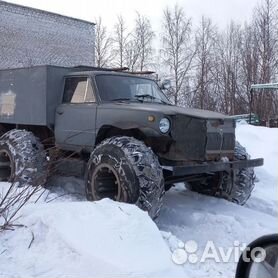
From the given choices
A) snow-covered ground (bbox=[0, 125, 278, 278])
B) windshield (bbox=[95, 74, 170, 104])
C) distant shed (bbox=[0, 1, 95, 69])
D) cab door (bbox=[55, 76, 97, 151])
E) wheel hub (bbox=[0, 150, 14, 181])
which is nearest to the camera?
snow-covered ground (bbox=[0, 125, 278, 278])

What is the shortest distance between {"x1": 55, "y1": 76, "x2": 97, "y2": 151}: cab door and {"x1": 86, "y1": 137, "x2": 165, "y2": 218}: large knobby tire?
0.92m

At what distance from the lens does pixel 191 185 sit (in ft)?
27.0

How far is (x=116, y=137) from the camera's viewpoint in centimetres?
656

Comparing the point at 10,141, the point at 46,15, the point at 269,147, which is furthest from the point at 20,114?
the point at 46,15

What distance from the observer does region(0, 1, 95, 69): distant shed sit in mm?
30797

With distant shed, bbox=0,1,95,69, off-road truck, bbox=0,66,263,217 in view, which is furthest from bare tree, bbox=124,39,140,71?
off-road truck, bbox=0,66,263,217

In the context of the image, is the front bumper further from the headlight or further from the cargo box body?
the cargo box body

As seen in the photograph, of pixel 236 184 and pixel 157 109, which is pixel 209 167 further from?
pixel 236 184

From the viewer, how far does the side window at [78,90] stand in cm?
761

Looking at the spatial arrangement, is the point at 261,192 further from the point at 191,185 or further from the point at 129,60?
the point at 129,60

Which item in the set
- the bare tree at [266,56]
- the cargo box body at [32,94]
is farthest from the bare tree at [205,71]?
the cargo box body at [32,94]

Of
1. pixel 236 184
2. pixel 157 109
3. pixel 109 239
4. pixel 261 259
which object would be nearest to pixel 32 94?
pixel 157 109

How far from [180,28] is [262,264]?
36498 millimetres

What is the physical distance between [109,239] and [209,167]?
2.26 meters
